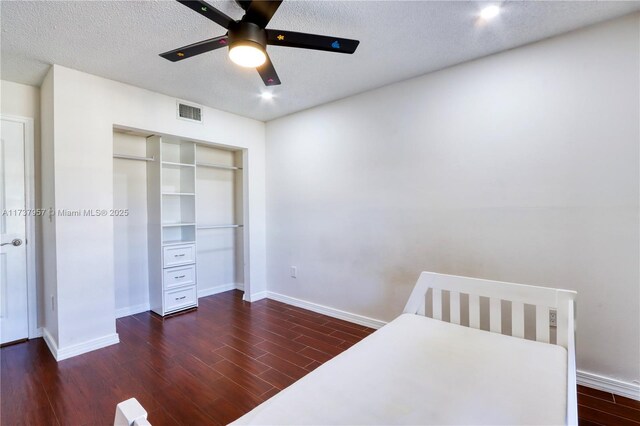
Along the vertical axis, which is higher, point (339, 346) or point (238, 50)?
point (238, 50)

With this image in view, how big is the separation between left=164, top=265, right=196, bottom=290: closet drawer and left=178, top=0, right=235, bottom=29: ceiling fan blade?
296 centimetres

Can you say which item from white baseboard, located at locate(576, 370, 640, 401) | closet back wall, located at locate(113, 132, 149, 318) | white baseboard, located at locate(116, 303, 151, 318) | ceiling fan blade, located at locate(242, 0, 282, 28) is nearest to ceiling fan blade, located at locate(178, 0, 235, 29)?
ceiling fan blade, located at locate(242, 0, 282, 28)

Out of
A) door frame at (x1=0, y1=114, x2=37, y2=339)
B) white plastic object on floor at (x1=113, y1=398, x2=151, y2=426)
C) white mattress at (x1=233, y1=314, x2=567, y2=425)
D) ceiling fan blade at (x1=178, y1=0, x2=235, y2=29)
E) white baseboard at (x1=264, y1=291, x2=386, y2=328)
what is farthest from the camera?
white baseboard at (x1=264, y1=291, x2=386, y2=328)

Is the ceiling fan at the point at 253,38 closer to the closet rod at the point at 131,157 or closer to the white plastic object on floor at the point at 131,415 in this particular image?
the white plastic object on floor at the point at 131,415

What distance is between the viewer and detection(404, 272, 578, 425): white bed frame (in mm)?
1714

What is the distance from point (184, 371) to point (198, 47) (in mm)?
2401

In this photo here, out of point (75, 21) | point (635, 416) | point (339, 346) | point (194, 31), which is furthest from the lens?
point (339, 346)

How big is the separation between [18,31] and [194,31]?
48.9 inches

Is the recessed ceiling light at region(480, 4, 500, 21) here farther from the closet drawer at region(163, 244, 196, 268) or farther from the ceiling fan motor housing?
the closet drawer at region(163, 244, 196, 268)

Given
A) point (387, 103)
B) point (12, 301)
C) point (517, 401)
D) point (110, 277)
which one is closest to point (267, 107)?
point (387, 103)

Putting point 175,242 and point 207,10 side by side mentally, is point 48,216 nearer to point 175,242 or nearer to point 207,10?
point 175,242

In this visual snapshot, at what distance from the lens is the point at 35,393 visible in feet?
7.08

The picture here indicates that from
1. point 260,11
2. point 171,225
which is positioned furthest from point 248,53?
point 171,225

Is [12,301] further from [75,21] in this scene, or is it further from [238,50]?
[238,50]
